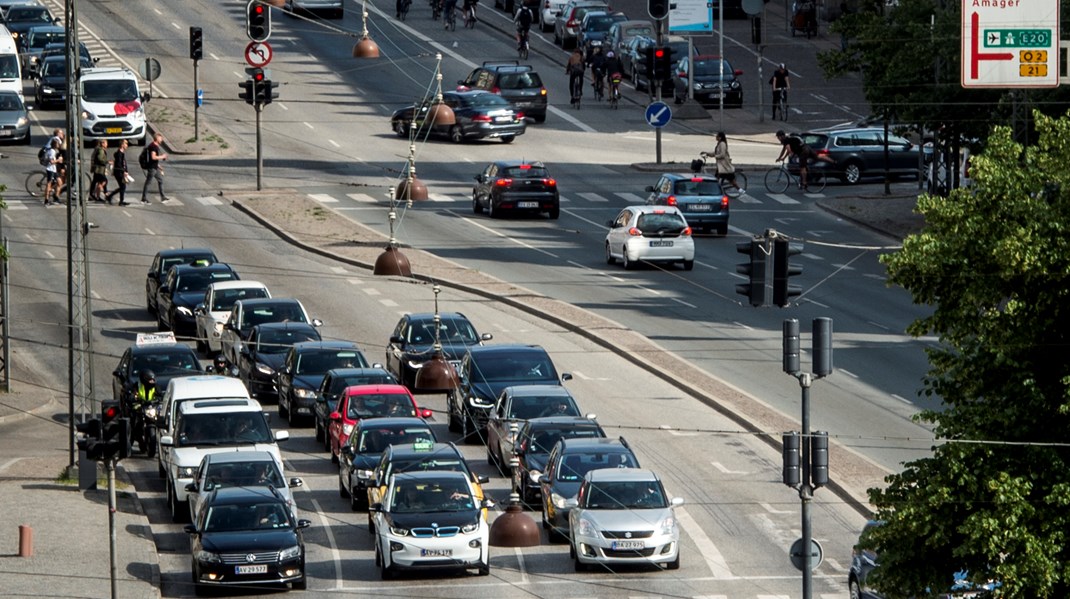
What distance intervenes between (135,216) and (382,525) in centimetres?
2940

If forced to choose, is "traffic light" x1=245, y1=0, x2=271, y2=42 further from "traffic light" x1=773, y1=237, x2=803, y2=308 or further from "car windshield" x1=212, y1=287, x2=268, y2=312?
"traffic light" x1=773, y1=237, x2=803, y2=308

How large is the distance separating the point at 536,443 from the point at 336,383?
501 cm

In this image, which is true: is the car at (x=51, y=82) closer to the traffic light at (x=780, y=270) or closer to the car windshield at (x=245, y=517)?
the car windshield at (x=245, y=517)

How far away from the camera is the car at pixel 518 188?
5756cm

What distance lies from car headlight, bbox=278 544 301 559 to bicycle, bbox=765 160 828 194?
1396 inches

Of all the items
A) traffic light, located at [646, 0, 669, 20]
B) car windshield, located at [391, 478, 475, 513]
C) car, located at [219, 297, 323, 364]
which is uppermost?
traffic light, located at [646, 0, 669, 20]

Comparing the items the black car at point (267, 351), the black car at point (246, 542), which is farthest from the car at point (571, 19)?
the black car at point (246, 542)

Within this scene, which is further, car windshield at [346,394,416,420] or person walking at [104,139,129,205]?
person walking at [104,139,129,205]

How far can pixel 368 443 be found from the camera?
3384 cm

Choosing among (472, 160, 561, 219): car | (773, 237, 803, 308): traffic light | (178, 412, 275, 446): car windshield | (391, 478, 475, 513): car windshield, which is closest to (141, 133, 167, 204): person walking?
(472, 160, 561, 219): car

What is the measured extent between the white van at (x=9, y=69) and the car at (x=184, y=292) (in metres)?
26.0

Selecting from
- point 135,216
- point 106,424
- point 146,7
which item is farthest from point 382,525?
point 146,7

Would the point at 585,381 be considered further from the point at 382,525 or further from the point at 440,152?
the point at 440,152

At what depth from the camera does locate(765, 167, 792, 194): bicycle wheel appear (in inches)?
2484
